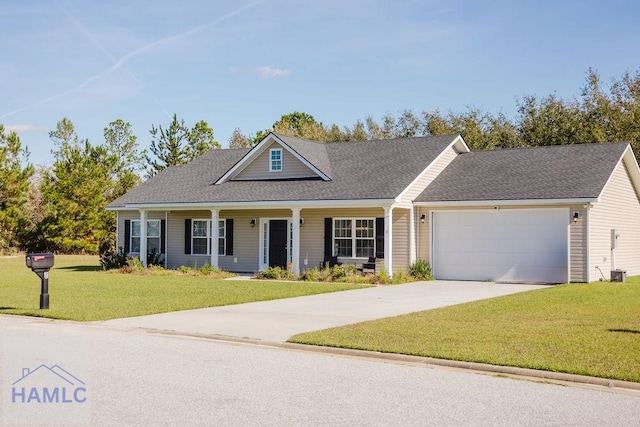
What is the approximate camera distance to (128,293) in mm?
18234

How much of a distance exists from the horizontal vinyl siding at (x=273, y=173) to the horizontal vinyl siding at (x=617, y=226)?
10.1 meters

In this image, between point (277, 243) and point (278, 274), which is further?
point (277, 243)

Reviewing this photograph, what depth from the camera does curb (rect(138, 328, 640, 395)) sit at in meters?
7.76

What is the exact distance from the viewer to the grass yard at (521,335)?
8766mm

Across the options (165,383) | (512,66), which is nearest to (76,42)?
(165,383)

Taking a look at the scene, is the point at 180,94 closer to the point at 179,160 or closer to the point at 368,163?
the point at 368,163

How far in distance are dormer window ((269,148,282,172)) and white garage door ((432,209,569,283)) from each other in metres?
6.75

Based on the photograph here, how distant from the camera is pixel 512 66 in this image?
35.0m

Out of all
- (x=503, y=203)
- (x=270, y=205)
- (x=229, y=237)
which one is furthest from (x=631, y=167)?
(x=229, y=237)

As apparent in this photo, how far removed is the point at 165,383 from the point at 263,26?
15.9m

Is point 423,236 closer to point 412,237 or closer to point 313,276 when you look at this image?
point 412,237

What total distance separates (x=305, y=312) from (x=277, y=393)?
23.6 ft

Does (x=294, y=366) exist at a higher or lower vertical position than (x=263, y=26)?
lower

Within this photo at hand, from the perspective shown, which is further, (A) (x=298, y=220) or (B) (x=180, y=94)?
(B) (x=180, y=94)
